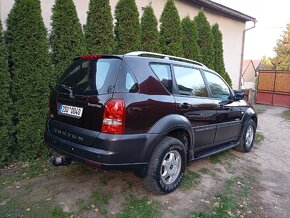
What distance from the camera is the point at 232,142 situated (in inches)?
229

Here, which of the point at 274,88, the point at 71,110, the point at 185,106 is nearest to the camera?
the point at 71,110

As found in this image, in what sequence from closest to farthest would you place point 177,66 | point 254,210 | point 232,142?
point 254,210, point 177,66, point 232,142

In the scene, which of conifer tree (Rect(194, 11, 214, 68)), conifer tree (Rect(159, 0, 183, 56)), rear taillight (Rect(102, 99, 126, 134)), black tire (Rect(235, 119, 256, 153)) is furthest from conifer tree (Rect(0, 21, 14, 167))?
conifer tree (Rect(194, 11, 214, 68))

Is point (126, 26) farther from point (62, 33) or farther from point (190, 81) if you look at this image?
point (190, 81)

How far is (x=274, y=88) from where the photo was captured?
Answer: 17.7 meters

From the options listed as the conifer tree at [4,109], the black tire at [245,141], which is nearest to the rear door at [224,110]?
the black tire at [245,141]

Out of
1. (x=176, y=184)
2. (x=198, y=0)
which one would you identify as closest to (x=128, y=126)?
(x=176, y=184)

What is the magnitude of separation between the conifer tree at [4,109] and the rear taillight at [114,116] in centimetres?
238

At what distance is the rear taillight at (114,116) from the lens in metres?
3.27

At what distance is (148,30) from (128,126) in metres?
4.27

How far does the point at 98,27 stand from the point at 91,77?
8.58 feet

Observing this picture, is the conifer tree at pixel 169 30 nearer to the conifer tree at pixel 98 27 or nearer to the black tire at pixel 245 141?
the conifer tree at pixel 98 27

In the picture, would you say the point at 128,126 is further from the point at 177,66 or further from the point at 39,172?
the point at 39,172

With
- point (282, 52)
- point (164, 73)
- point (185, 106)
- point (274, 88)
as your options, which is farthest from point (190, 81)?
point (282, 52)
